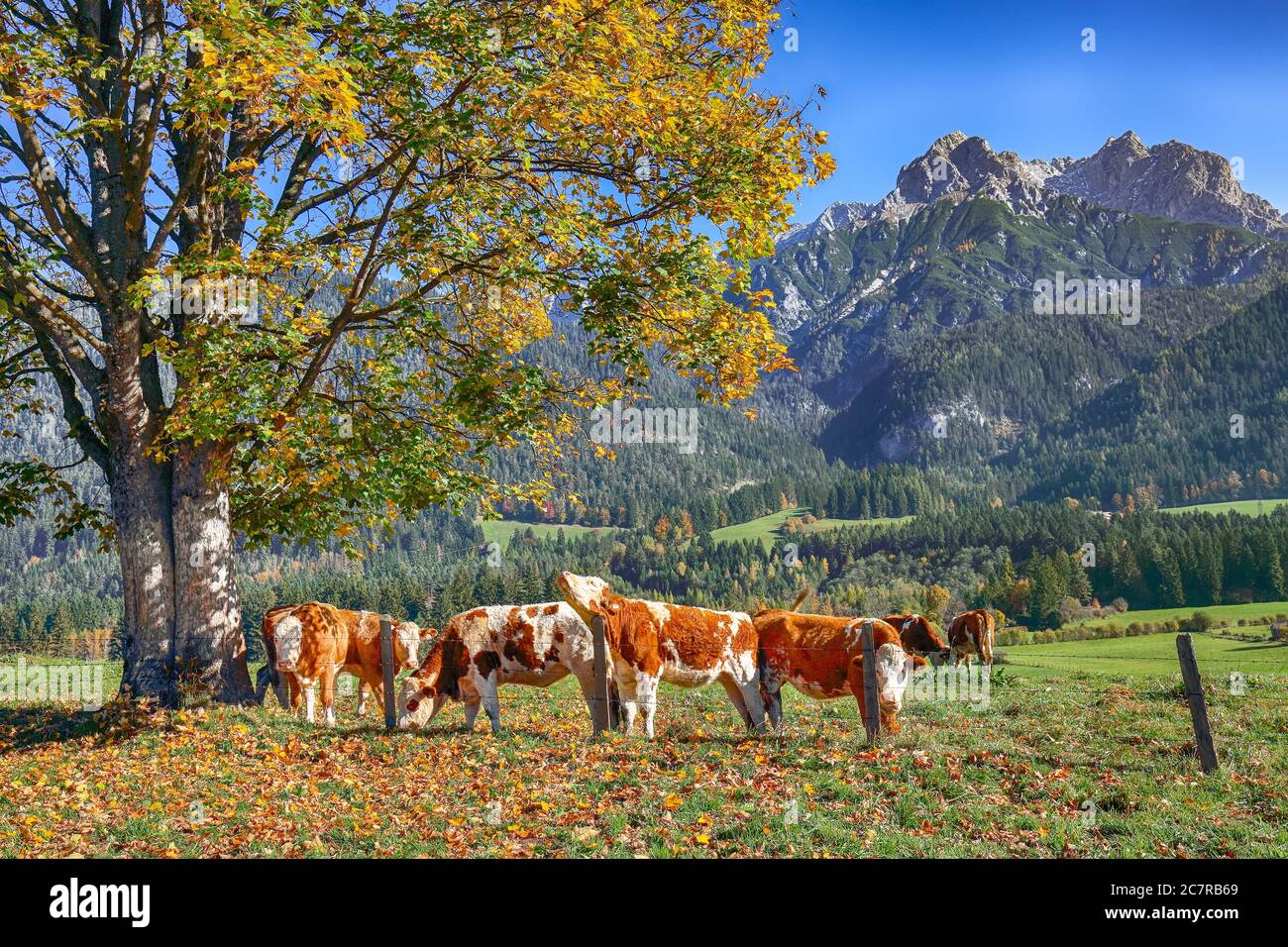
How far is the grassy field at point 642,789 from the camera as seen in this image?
1023 cm

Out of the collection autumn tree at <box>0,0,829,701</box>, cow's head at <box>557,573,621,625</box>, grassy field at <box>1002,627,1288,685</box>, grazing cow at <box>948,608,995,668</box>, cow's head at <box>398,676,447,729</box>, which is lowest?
grassy field at <box>1002,627,1288,685</box>

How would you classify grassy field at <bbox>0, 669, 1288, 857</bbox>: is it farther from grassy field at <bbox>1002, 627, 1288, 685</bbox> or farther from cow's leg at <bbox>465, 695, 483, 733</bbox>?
grassy field at <bbox>1002, 627, 1288, 685</bbox>

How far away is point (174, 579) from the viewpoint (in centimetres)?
1778

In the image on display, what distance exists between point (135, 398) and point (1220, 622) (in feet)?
470

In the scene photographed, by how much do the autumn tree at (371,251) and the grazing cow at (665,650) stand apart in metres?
4.14

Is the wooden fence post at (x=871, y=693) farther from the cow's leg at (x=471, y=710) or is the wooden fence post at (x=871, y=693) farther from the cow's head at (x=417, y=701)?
the cow's head at (x=417, y=701)

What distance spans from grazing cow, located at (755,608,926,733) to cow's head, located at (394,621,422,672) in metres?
10.0

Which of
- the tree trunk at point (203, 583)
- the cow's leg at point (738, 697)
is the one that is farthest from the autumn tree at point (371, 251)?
the cow's leg at point (738, 697)

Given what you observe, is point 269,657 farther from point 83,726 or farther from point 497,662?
point 497,662

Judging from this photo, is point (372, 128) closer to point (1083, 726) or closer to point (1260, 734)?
point (1083, 726)

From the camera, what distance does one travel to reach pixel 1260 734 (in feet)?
52.9

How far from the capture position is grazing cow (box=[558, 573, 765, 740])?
16750 mm

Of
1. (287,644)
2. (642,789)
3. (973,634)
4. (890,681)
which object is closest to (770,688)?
(890,681)

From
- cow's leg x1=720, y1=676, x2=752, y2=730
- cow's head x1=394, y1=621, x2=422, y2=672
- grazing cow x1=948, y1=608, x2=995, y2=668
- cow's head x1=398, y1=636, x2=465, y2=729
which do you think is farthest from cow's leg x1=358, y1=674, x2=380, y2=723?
grazing cow x1=948, y1=608, x2=995, y2=668
